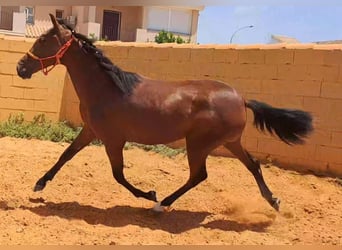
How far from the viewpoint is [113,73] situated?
4.45 meters

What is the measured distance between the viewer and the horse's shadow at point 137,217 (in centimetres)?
429

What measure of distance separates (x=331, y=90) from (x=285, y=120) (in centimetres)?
189

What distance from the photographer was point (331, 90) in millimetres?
6301

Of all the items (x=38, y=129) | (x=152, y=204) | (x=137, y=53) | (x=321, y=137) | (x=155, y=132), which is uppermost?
(x=137, y=53)

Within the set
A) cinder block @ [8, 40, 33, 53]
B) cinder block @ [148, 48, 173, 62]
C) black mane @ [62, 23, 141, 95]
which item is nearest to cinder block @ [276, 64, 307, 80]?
cinder block @ [148, 48, 173, 62]

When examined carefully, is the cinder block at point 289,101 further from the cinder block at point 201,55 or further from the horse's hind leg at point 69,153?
the horse's hind leg at point 69,153

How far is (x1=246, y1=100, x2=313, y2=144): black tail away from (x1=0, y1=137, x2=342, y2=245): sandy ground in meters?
0.80

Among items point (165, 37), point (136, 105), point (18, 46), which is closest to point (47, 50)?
point (136, 105)

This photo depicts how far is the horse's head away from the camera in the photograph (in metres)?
4.36

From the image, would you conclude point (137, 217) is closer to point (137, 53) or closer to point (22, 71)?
point (22, 71)

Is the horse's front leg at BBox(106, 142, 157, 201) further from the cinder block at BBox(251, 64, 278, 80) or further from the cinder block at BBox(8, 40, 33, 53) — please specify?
the cinder block at BBox(8, 40, 33, 53)

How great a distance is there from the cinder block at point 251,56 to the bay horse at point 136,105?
100 inches

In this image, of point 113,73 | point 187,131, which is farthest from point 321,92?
point 113,73

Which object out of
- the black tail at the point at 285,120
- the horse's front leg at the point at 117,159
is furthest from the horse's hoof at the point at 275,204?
the horse's front leg at the point at 117,159
